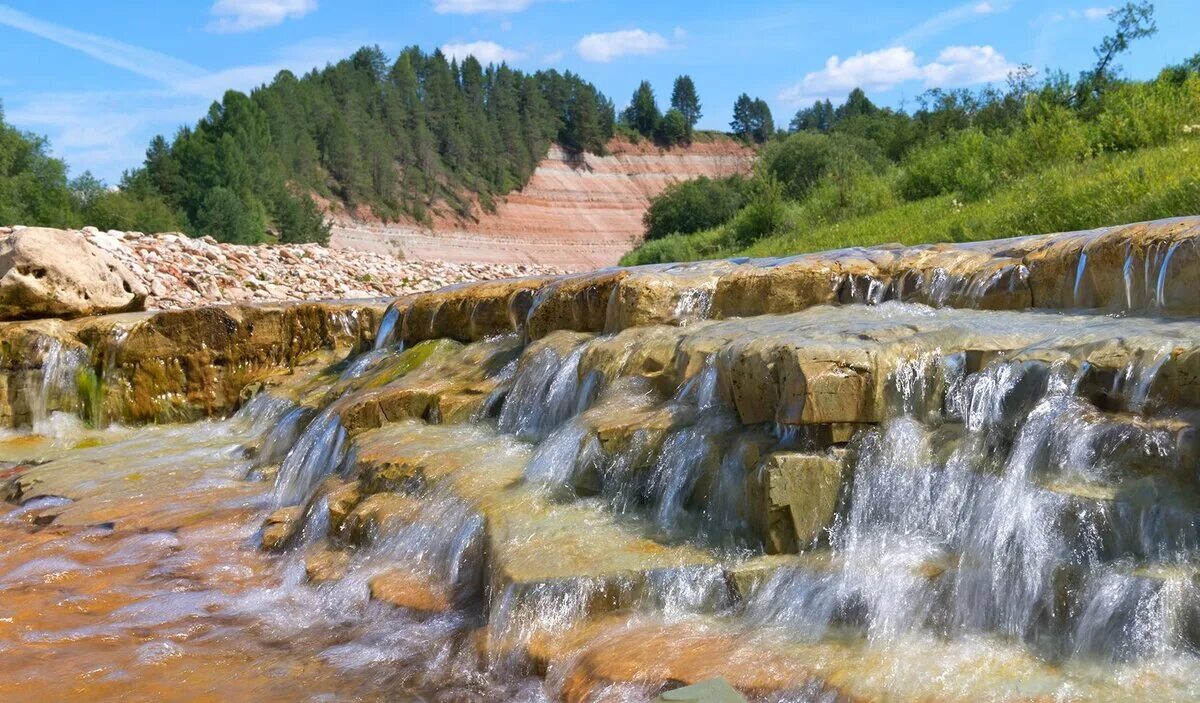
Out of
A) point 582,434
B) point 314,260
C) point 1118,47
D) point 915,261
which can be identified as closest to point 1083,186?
point 915,261

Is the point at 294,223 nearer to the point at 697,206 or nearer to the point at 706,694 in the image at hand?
the point at 697,206

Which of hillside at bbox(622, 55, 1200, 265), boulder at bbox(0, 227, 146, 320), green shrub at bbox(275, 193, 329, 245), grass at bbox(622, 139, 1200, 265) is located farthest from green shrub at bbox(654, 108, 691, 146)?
boulder at bbox(0, 227, 146, 320)

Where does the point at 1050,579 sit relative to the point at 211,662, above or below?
above

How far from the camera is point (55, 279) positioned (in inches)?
491

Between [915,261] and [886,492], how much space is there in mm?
3340

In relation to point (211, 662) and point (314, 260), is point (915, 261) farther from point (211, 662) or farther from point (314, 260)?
point (314, 260)

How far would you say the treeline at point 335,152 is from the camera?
1255 inches

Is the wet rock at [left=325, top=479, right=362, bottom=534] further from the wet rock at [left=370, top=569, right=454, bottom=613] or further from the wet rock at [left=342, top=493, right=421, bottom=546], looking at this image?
the wet rock at [left=370, top=569, right=454, bottom=613]

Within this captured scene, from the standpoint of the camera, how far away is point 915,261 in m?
7.61

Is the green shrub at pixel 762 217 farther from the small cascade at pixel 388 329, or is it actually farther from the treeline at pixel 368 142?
the treeline at pixel 368 142

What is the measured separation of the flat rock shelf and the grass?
305cm

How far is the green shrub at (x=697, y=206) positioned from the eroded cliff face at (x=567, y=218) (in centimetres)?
1225

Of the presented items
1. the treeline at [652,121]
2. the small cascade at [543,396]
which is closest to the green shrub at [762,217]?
the small cascade at [543,396]

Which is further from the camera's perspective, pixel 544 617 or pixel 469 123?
pixel 469 123
